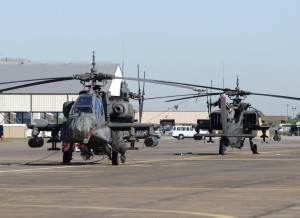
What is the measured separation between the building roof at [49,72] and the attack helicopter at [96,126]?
289 feet

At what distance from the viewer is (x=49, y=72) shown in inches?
5192

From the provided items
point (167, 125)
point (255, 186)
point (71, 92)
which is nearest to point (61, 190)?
point (255, 186)

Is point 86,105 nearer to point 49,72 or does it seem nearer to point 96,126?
point 96,126

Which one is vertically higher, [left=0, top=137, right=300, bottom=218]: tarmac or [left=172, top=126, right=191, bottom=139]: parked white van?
[left=172, top=126, right=191, bottom=139]: parked white van

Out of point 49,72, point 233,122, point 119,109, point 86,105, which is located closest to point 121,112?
point 119,109

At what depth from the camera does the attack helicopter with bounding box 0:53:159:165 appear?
36.9m

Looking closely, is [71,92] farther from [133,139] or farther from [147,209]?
[147,209]

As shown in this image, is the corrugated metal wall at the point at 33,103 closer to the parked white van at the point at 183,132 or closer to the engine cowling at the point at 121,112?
the parked white van at the point at 183,132

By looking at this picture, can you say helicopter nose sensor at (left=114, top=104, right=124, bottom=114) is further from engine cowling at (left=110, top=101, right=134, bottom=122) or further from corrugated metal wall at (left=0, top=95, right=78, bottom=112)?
corrugated metal wall at (left=0, top=95, right=78, bottom=112)

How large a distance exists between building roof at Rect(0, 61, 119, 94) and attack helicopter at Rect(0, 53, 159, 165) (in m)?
88.1

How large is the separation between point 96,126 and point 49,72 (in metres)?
95.2

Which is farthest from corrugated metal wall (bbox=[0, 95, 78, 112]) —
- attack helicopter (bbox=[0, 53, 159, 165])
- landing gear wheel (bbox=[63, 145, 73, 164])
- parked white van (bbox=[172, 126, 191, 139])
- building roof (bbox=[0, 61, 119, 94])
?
attack helicopter (bbox=[0, 53, 159, 165])

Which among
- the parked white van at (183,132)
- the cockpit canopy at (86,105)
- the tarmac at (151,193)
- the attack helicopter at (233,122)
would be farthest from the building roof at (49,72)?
the tarmac at (151,193)

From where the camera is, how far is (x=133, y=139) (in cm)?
4000
